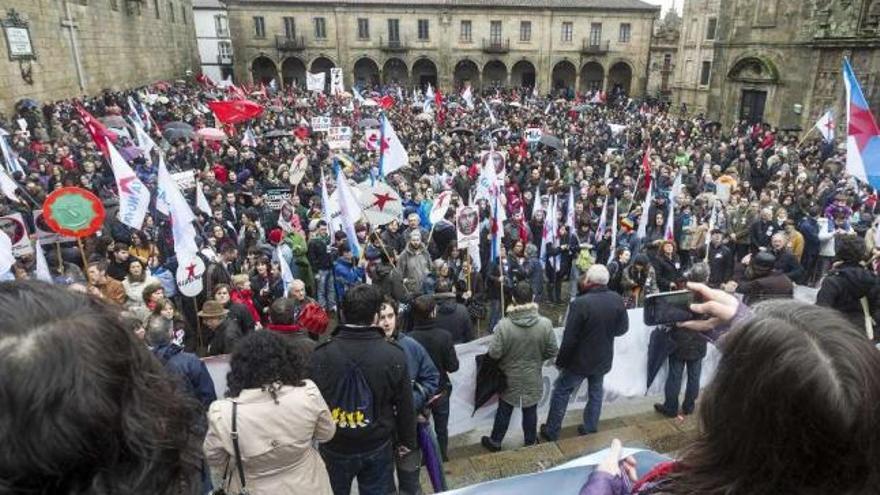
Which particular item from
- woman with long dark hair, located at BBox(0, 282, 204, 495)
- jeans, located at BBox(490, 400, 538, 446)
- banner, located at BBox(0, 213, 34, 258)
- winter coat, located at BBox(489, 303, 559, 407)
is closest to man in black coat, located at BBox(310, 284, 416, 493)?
winter coat, located at BBox(489, 303, 559, 407)

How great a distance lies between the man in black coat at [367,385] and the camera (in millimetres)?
3104

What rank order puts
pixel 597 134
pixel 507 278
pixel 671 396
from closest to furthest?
1. pixel 671 396
2. pixel 507 278
3. pixel 597 134

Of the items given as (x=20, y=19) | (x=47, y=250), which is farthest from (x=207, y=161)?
(x=20, y=19)

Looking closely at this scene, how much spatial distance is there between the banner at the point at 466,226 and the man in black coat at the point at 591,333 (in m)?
2.64

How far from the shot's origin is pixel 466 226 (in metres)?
7.29

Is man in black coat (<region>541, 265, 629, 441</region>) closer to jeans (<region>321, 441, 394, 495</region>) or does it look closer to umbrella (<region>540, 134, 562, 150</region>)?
jeans (<region>321, 441, 394, 495</region>)

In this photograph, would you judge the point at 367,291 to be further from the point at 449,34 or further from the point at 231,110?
the point at 449,34

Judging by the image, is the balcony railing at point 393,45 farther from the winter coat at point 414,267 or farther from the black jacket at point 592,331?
the black jacket at point 592,331

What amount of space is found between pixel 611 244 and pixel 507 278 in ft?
7.21

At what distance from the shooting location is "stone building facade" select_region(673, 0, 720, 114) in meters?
33.0

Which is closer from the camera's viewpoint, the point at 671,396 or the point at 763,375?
the point at 763,375

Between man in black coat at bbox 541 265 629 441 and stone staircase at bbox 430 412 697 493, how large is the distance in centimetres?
39

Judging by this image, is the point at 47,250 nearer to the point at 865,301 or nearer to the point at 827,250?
the point at 865,301

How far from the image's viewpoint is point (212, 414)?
8.43 feet
